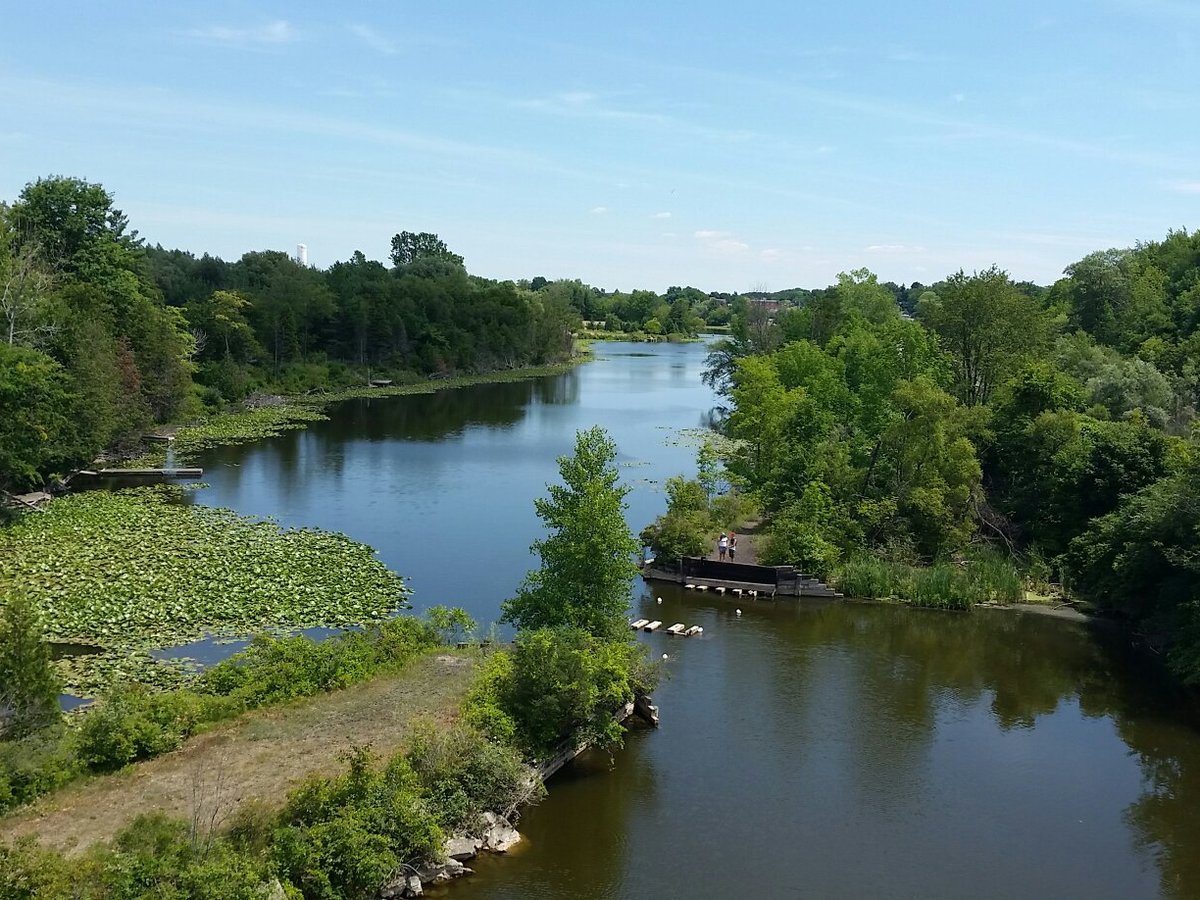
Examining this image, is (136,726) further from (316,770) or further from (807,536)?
(807,536)

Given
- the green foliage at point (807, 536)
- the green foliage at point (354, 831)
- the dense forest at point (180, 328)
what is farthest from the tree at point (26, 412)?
the green foliage at point (807, 536)

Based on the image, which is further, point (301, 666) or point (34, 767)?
point (301, 666)

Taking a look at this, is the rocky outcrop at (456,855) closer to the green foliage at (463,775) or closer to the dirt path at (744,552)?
the green foliage at (463,775)

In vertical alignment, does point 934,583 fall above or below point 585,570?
below

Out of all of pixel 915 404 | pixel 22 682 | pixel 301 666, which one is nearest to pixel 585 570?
pixel 301 666

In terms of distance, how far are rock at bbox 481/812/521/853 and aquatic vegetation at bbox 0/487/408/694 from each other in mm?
10831

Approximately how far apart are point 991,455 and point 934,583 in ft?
34.9

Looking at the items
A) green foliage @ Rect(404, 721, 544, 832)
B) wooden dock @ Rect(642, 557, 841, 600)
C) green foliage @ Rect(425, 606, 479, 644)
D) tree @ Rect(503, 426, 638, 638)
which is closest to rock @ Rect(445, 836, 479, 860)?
green foliage @ Rect(404, 721, 544, 832)

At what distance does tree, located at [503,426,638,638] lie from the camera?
2561 cm

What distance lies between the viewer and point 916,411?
39.0 meters

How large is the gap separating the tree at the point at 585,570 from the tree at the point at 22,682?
36.5 feet

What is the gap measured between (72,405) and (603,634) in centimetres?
3216

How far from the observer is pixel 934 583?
35.7 metres

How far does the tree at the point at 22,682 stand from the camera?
18.6m
